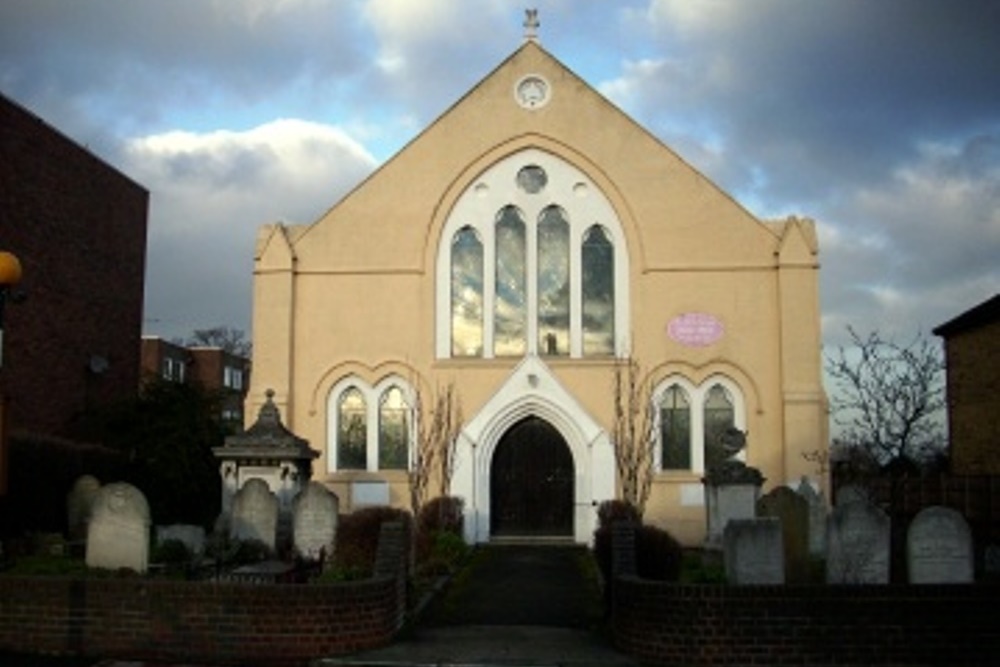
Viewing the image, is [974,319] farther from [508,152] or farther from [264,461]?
[264,461]

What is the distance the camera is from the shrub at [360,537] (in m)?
16.9

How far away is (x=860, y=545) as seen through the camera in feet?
44.1

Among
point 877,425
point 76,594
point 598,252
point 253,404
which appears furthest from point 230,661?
point 598,252

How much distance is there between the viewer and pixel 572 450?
27.8 meters

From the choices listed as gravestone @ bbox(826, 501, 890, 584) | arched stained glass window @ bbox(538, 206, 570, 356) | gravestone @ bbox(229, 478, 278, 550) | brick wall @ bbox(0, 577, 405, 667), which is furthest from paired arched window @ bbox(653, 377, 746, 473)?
brick wall @ bbox(0, 577, 405, 667)

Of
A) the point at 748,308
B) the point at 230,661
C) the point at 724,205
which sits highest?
the point at 724,205

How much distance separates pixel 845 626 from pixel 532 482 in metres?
16.5

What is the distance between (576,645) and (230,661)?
3.90 m

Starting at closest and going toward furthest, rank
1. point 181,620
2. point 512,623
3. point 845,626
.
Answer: point 845,626 < point 181,620 < point 512,623

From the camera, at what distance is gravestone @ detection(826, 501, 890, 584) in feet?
43.9

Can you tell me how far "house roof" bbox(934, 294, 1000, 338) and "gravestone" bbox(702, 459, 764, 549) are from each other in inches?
506

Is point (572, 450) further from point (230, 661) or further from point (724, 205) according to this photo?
point (230, 661)

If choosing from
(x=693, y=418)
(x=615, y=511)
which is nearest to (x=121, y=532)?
(x=615, y=511)

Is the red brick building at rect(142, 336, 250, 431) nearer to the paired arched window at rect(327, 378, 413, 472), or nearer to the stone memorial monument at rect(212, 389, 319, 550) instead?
the paired arched window at rect(327, 378, 413, 472)
